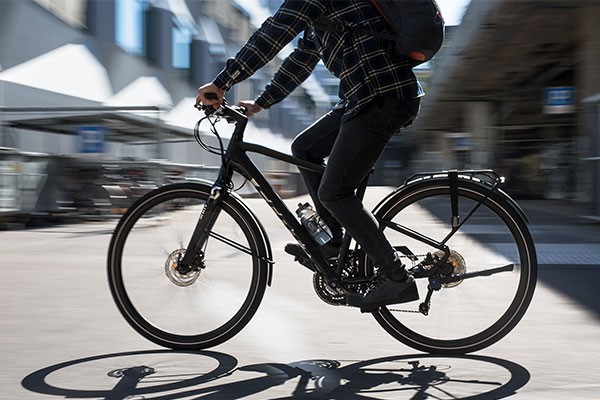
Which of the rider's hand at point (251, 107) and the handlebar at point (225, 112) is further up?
the rider's hand at point (251, 107)

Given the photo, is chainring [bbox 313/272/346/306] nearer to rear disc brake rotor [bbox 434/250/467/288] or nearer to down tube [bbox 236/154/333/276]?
down tube [bbox 236/154/333/276]

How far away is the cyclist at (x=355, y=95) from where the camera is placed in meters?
3.38

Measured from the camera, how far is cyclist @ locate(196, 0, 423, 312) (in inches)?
133

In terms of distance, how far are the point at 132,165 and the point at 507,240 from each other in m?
10.3

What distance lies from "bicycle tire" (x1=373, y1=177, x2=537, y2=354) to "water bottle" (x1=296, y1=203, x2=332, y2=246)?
26 centimetres

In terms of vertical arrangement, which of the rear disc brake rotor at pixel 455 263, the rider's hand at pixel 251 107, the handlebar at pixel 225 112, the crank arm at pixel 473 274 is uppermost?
the rider's hand at pixel 251 107

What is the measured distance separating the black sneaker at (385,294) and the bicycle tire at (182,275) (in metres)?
0.46

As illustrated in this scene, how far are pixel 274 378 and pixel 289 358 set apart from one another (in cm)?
35

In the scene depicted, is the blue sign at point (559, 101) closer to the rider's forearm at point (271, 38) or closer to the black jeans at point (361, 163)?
the black jeans at point (361, 163)

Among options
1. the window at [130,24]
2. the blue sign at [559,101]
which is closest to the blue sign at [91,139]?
the blue sign at [559,101]

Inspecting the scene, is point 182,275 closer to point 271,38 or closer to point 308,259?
point 308,259

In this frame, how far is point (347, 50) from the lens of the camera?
11.3 ft

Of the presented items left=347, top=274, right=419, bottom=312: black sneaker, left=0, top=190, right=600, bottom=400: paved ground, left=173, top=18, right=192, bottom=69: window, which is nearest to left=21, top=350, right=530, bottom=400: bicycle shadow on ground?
left=0, top=190, right=600, bottom=400: paved ground

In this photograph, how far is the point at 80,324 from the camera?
441cm
